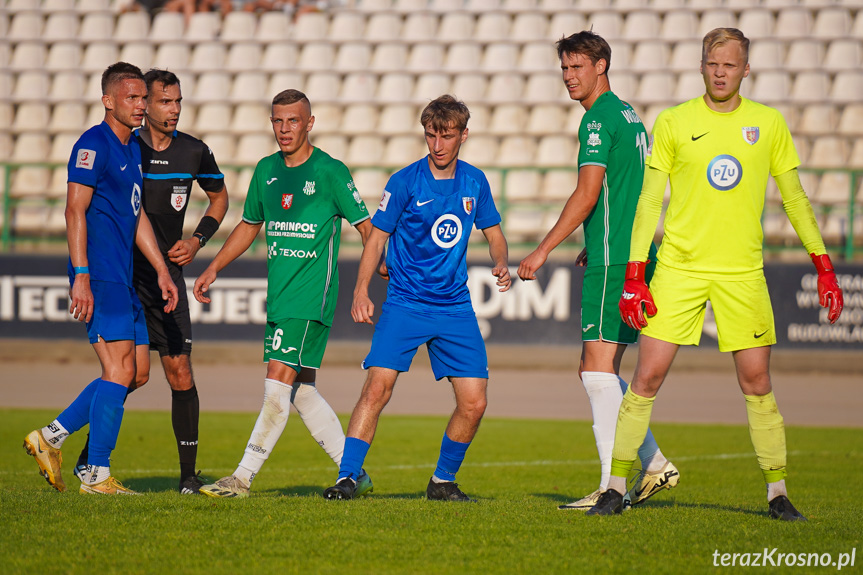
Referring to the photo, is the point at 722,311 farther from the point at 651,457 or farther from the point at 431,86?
the point at 431,86

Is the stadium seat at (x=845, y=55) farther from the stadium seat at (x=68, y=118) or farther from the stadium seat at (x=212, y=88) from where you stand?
the stadium seat at (x=68, y=118)

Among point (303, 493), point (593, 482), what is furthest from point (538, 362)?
point (303, 493)

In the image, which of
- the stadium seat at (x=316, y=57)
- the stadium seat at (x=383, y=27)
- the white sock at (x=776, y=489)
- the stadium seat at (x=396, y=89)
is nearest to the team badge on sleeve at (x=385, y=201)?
the white sock at (x=776, y=489)

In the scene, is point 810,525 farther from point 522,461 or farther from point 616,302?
point 522,461

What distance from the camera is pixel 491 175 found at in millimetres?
18031

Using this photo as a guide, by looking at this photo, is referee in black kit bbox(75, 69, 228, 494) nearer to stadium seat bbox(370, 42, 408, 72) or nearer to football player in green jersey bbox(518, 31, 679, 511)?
football player in green jersey bbox(518, 31, 679, 511)

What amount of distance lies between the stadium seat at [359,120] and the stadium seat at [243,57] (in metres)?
2.67

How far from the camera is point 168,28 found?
72.9 feet

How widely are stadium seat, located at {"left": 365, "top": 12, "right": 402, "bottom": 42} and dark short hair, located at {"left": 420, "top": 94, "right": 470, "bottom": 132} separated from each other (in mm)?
16464

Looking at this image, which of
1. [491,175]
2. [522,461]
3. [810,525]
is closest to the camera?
[810,525]

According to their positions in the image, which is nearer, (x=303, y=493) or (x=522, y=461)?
(x=303, y=493)

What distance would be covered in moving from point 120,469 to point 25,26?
17.2 metres

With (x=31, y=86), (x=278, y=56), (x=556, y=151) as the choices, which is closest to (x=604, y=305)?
(x=556, y=151)

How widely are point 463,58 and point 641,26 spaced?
3815 mm
